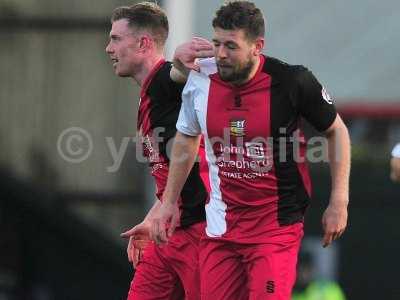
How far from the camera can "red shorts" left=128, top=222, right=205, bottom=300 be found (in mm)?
6164

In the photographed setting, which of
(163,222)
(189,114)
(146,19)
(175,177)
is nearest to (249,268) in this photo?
(163,222)

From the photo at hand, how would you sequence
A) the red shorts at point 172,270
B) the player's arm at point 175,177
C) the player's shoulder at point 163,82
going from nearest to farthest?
1. the player's arm at point 175,177
2. the player's shoulder at point 163,82
3. the red shorts at point 172,270

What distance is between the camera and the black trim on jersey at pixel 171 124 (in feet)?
19.9

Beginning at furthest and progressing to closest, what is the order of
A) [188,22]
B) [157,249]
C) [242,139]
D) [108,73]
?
[108,73]
[188,22]
[157,249]
[242,139]

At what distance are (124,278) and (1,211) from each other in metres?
1.42

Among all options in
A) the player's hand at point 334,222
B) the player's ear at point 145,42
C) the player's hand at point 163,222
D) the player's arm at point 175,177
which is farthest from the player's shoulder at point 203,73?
the player's hand at point 334,222

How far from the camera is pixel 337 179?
5.56 meters

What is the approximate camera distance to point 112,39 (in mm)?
6352

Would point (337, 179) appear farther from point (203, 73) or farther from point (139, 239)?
point (139, 239)

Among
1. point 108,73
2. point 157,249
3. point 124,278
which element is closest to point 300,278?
point 124,278

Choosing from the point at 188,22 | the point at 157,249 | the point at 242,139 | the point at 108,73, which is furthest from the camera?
the point at 108,73

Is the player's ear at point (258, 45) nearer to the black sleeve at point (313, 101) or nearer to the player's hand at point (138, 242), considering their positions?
the black sleeve at point (313, 101)

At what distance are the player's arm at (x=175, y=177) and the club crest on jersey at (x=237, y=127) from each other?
0.95ft

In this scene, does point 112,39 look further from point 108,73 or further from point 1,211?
point 1,211
